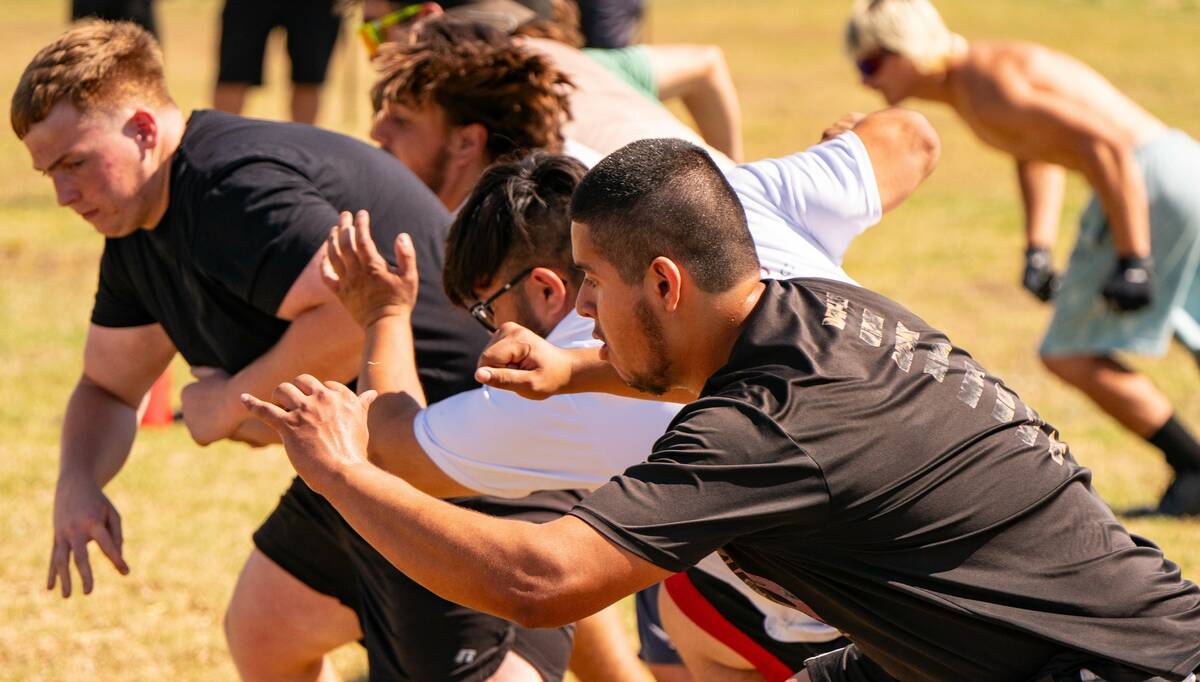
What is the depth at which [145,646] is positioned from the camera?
468 cm

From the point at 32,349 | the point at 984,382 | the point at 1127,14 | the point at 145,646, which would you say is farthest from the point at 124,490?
the point at 1127,14

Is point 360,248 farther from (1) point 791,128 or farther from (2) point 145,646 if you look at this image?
(1) point 791,128

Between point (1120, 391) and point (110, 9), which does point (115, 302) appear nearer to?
point (1120, 391)

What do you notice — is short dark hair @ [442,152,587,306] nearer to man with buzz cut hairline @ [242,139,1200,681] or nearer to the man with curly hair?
man with buzz cut hairline @ [242,139,1200,681]

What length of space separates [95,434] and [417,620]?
1057mm

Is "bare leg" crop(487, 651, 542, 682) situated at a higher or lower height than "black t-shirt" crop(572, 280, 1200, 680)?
lower

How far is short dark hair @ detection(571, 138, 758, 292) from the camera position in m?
2.30

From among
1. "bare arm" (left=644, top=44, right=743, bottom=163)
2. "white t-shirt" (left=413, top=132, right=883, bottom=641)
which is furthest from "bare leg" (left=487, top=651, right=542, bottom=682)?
"bare arm" (left=644, top=44, right=743, bottom=163)

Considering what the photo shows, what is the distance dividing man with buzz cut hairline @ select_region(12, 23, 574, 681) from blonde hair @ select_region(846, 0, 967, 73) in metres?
3.22

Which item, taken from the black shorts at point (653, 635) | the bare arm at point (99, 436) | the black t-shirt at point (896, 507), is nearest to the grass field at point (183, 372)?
the bare arm at point (99, 436)

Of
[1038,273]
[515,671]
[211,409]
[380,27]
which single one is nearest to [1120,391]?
[1038,273]

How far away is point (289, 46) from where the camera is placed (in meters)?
9.33

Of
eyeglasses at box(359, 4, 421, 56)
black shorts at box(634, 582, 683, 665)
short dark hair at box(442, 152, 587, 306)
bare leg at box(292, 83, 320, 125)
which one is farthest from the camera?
bare leg at box(292, 83, 320, 125)

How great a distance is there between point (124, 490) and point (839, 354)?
4.51m
